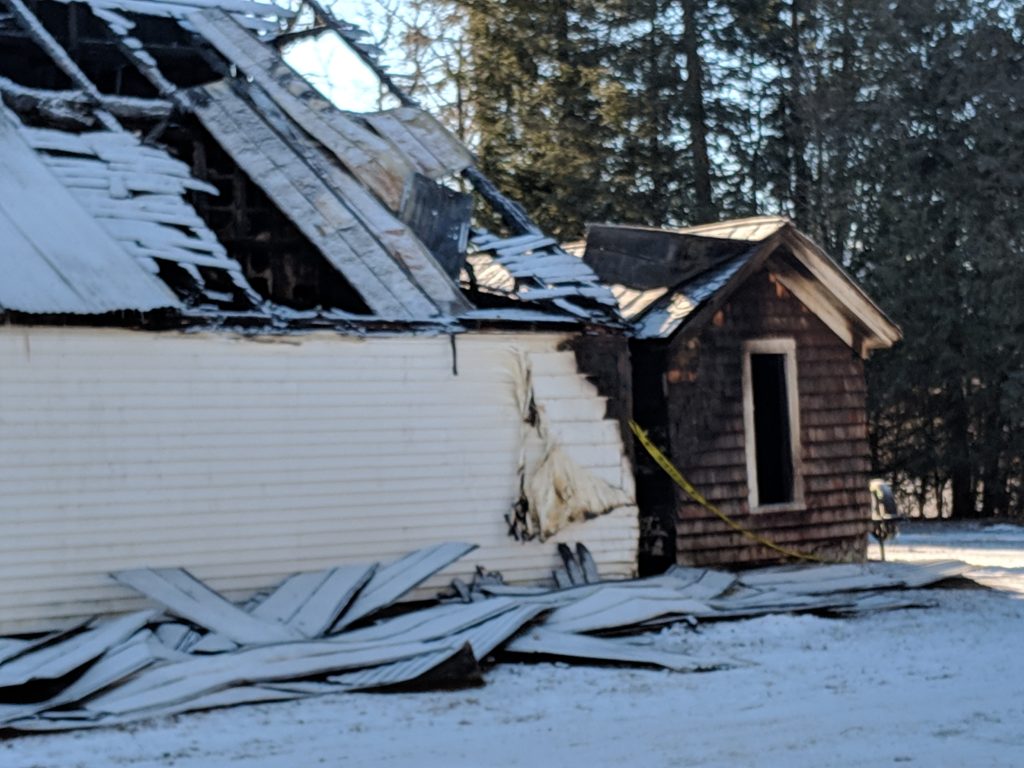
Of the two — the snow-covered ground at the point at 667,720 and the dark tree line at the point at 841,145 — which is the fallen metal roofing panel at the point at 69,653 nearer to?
the snow-covered ground at the point at 667,720

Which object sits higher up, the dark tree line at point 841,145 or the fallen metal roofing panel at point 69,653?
the dark tree line at point 841,145

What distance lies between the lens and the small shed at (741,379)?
55.0 ft

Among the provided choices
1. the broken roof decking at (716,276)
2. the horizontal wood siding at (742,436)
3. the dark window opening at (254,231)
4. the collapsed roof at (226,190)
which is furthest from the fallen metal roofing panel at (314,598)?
the broken roof decking at (716,276)

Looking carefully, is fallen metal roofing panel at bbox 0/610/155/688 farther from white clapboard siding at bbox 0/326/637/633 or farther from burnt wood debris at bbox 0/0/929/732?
white clapboard siding at bbox 0/326/637/633

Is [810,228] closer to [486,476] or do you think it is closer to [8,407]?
[486,476]

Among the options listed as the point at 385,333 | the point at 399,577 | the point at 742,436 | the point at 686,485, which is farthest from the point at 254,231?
the point at 742,436

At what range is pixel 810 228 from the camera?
33.9 metres

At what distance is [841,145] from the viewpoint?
33469mm

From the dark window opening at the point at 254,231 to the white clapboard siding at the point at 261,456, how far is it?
5.78 feet

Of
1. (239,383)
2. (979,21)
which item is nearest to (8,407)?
(239,383)

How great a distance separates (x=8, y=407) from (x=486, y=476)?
455cm

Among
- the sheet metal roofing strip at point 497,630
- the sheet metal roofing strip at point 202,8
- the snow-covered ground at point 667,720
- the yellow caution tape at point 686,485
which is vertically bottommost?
the snow-covered ground at point 667,720

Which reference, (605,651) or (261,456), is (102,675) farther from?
(605,651)

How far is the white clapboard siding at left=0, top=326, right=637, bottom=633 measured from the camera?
1287cm
